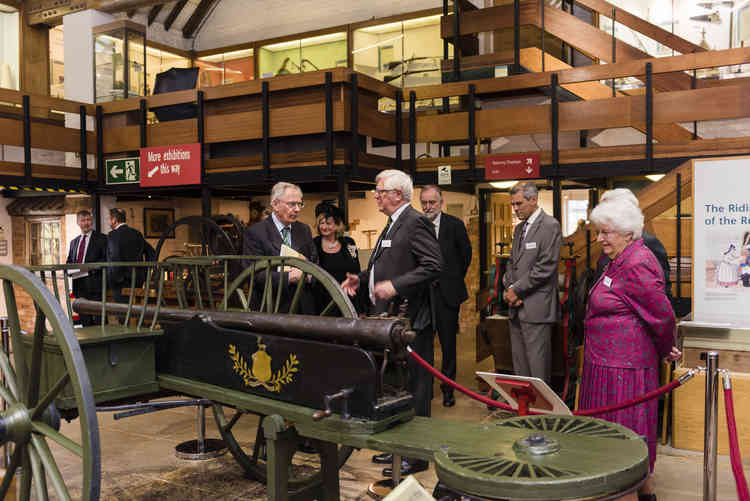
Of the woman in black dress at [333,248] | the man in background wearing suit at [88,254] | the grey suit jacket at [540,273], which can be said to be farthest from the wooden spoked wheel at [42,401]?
the man in background wearing suit at [88,254]

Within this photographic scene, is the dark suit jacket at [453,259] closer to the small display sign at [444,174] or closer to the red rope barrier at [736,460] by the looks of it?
the small display sign at [444,174]

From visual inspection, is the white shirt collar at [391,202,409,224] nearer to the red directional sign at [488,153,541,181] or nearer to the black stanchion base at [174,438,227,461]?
the black stanchion base at [174,438,227,461]

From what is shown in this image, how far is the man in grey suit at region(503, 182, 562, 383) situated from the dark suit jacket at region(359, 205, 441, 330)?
1.14 m

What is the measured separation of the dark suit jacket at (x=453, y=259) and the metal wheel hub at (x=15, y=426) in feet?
10.6

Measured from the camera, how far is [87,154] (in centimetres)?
696

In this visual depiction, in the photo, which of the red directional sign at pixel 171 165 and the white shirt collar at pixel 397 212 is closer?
the white shirt collar at pixel 397 212

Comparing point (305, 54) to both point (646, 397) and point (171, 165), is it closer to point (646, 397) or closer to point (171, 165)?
point (171, 165)

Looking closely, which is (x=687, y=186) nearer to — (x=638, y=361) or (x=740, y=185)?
(x=740, y=185)

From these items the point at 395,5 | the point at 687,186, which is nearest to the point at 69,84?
the point at 395,5

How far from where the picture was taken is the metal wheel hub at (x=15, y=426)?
2.32 metres

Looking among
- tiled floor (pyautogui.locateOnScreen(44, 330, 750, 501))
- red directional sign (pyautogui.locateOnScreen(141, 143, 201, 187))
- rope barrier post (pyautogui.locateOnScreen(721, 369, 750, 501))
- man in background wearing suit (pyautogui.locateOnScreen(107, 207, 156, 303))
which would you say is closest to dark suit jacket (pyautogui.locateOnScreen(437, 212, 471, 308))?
tiled floor (pyautogui.locateOnScreen(44, 330, 750, 501))

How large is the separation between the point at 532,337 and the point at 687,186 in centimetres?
149

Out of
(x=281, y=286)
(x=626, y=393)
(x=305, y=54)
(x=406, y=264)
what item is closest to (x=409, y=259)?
(x=406, y=264)

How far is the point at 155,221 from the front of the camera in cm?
952
